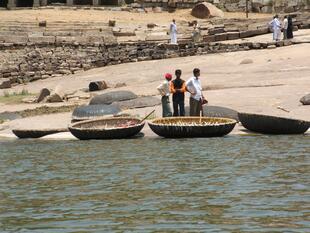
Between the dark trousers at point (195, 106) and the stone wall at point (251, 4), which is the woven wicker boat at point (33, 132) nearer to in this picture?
the dark trousers at point (195, 106)

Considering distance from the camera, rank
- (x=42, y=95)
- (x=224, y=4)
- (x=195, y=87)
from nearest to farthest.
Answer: (x=195, y=87) < (x=42, y=95) < (x=224, y=4)

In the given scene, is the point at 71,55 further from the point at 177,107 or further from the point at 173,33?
the point at 177,107

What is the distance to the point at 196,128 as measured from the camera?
17.9 m

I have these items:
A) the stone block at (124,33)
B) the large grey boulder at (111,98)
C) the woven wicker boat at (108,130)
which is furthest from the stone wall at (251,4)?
the woven wicker boat at (108,130)

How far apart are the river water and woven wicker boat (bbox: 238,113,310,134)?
15.7 inches

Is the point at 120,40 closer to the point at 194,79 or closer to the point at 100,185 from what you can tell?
the point at 194,79

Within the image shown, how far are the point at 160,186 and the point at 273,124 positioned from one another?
7.03 m

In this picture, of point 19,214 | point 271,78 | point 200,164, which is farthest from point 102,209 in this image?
point 271,78

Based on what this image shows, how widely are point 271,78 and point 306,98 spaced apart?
5944mm

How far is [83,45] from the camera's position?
3825 centimetres

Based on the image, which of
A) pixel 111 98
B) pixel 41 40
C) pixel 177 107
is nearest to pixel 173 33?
pixel 41 40

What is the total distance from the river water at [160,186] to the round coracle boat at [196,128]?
24cm

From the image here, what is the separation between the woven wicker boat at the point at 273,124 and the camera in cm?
1817

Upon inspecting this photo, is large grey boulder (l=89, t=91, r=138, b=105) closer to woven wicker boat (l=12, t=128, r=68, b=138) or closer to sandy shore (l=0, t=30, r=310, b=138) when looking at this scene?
sandy shore (l=0, t=30, r=310, b=138)
